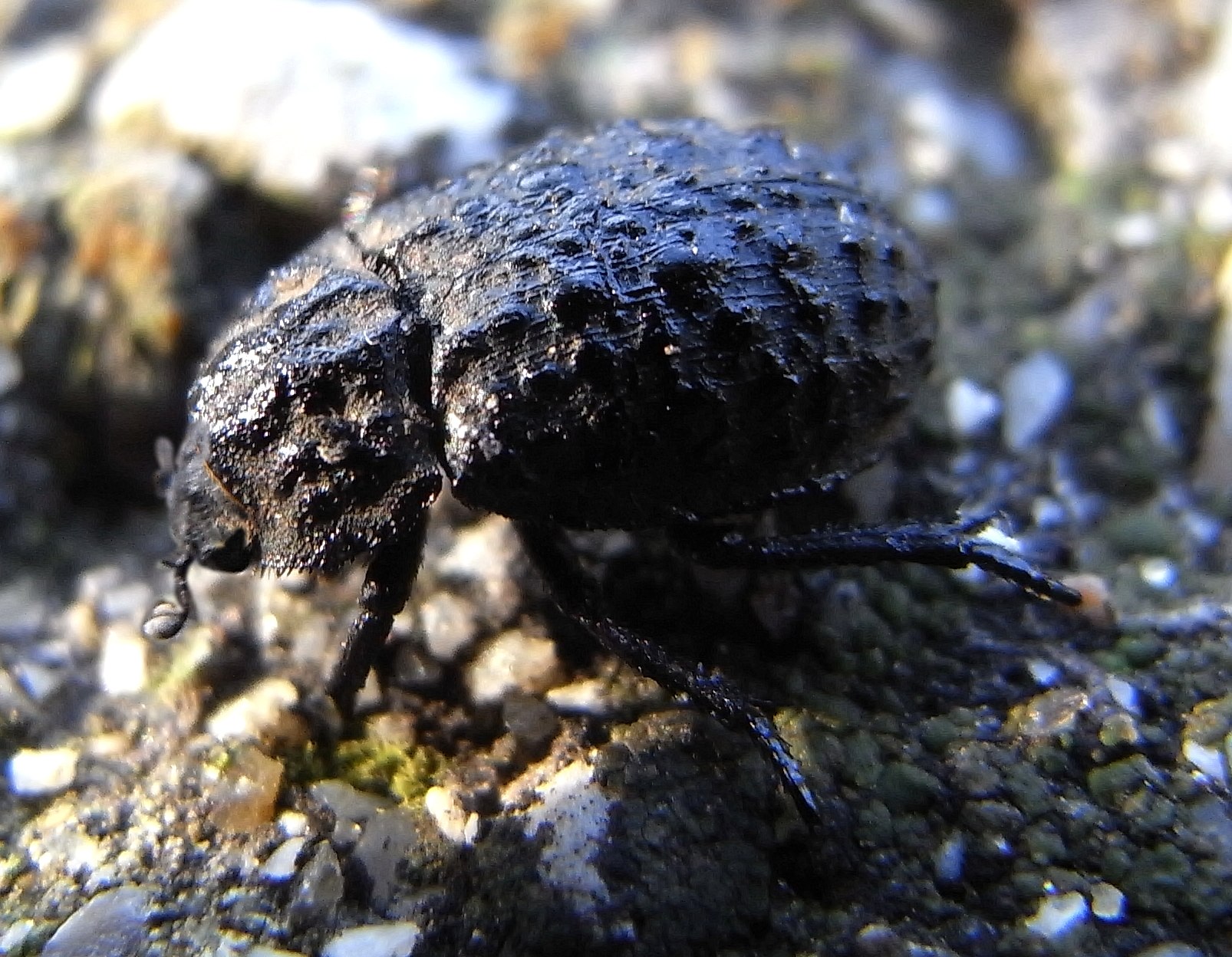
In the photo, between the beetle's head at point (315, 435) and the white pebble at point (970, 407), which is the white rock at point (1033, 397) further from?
the beetle's head at point (315, 435)

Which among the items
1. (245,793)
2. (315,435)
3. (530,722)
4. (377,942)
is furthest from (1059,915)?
(315,435)

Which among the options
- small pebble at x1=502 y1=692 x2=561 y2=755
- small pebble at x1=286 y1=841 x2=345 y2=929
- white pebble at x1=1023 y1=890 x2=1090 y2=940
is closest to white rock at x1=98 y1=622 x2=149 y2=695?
small pebble at x1=286 y1=841 x2=345 y2=929

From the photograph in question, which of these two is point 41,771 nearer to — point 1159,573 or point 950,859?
point 950,859

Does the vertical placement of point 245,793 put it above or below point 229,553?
below

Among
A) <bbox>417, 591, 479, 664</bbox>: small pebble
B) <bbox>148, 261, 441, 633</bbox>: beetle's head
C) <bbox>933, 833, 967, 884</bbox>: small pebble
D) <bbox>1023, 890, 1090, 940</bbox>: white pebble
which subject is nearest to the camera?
<bbox>1023, 890, 1090, 940</bbox>: white pebble

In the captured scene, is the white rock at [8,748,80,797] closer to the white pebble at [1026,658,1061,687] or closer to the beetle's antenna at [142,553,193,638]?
the beetle's antenna at [142,553,193,638]

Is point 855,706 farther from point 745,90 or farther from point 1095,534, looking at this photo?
point 745,90

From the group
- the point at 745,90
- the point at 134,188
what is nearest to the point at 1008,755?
the point at 745,90
